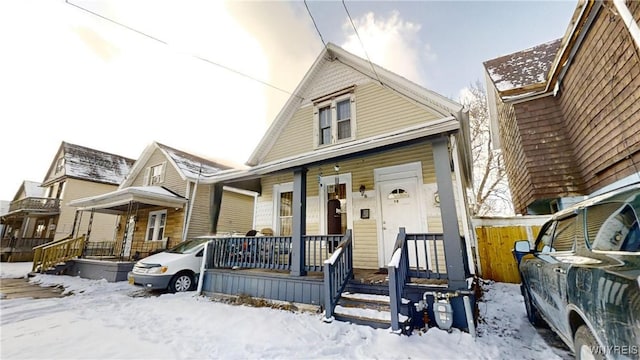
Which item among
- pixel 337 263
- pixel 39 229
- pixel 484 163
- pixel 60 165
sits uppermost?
pixel 60 165

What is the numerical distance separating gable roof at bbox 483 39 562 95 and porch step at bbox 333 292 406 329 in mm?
7151

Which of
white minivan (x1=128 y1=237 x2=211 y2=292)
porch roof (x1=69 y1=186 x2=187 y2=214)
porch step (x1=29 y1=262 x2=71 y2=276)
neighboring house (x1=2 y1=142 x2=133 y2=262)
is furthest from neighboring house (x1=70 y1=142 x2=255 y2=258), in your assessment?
neighboring house (x1=2 y1=142 x2=133 y2=262)

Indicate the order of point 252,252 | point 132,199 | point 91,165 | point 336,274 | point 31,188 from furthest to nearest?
point 31,188, point 91,165, point 132,199, point 252,252, point 336,274

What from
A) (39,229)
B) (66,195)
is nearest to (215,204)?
(66,195)

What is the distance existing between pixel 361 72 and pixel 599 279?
7.16 metres

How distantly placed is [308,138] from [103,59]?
619 cm

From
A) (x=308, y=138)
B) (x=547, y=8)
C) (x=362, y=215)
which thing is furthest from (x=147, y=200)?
(x=547, y=8)

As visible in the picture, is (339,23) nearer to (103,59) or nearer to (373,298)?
(373,298)

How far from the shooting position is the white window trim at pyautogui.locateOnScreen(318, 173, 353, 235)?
6797 mm

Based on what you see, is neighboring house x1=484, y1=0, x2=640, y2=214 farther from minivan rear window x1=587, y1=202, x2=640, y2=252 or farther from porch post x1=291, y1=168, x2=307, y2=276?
porch post x1=291, y1=168, x2=307, y2=276

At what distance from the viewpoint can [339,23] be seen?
6.05 meters

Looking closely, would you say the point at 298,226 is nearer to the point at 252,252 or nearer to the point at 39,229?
the point at 252,252

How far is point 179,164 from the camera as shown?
1280 cm

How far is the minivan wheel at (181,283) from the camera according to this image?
264 inches
